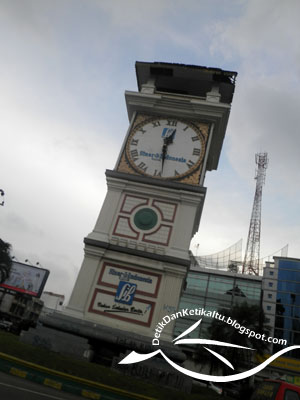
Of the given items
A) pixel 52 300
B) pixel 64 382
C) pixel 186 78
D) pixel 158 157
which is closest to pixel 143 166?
pixel 158 157

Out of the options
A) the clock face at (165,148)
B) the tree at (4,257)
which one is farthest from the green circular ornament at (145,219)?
the tree at (4,257)

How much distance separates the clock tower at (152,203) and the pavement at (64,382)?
504cm

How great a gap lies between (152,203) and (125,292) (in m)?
5.09

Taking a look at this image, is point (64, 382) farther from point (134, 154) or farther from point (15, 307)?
point (15, 307)

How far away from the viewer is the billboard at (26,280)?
52.3 meters

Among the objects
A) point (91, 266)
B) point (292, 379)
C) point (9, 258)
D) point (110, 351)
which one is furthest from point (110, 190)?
point (292, 379)

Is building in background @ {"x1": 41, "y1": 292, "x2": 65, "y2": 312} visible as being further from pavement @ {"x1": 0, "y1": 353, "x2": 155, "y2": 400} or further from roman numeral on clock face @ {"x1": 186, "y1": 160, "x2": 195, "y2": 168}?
pavement @ {"x1": 0, "y1": 353, "x2": 155, "y2": 400}

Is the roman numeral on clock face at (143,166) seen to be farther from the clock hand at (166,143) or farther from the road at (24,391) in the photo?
the road at (24,391)

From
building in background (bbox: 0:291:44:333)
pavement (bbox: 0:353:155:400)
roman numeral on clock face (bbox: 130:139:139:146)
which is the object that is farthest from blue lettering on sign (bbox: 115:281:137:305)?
building in background (bbox: 0:291:44:333)

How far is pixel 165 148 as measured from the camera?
19688 mm

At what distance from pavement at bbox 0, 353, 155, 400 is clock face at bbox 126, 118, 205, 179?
11.8 meters

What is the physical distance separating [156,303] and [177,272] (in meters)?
1.80

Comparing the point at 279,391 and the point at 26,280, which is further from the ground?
the point at 26,280

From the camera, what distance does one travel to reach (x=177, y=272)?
16172 millimetres
